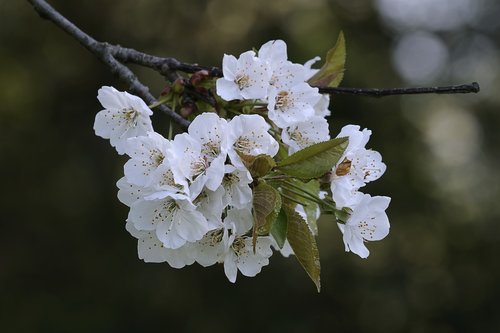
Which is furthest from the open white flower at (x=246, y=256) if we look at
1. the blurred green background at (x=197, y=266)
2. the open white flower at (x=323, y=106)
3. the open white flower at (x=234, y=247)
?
the blurred green background at (x=197, y=266)

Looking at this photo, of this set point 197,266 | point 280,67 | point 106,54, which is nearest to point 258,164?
point 280,67

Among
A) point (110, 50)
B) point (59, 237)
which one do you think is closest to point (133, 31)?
point (59, 237)

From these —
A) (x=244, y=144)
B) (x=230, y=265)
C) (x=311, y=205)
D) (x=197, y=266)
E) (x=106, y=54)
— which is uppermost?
(x=106, y=54)

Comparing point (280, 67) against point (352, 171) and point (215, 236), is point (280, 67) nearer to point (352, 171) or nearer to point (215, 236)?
point (352, 171)

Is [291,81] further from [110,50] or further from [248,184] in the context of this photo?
[110,50]

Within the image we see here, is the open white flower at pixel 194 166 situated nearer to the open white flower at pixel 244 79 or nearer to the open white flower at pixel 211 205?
the open white flower at pixel 211 205
